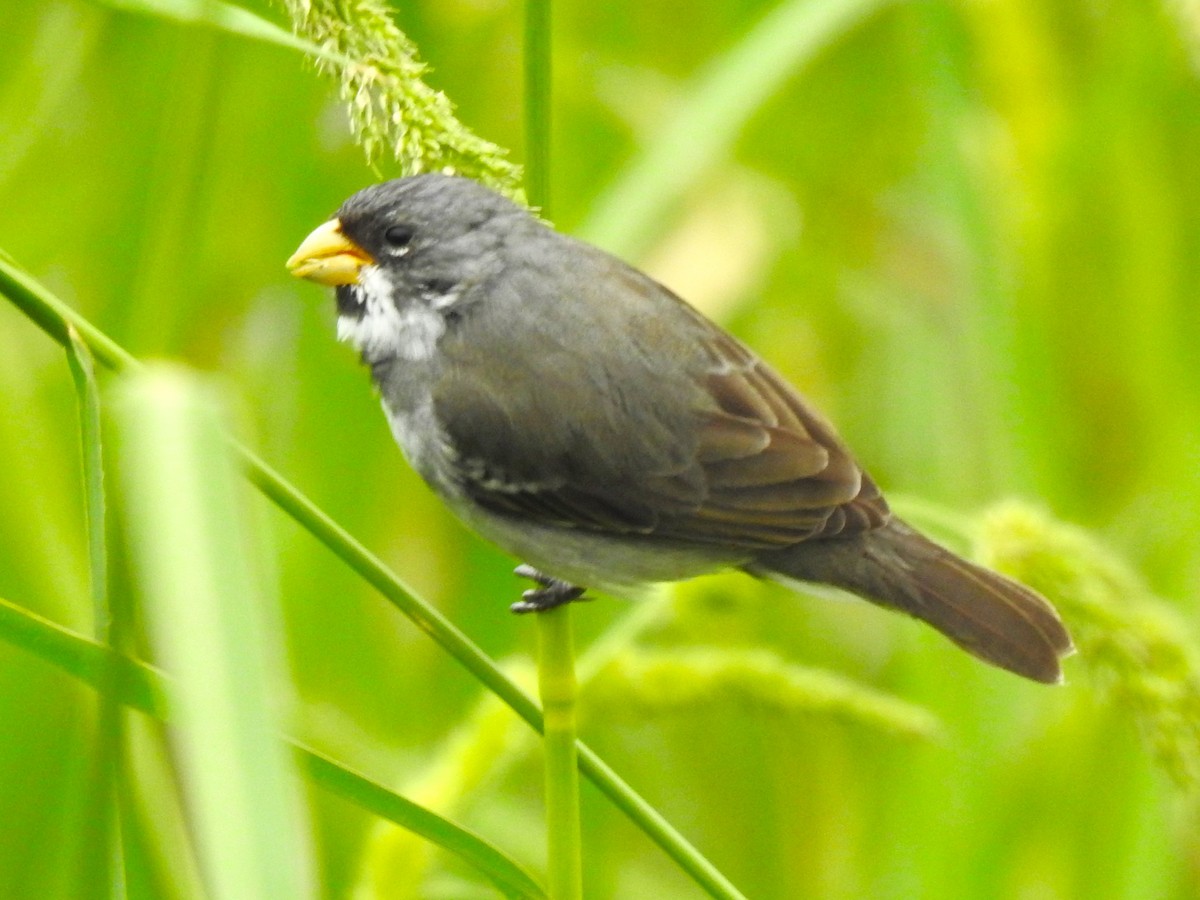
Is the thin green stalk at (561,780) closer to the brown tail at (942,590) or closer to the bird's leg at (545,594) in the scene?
the bird's leg at (545,594)

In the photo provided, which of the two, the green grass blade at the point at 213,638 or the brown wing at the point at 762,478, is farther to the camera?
the brown wing at the point at 762,478

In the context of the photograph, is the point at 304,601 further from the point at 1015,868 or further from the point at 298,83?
the point at 1015,868

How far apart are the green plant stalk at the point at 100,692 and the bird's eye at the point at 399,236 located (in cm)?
99

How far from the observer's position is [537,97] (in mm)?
1652

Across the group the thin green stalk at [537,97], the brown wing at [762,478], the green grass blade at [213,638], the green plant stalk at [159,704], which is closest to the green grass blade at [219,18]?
the thin green stalk at [537,97]

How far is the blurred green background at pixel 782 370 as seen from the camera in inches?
99.2

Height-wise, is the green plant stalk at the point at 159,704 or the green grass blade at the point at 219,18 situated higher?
the green grass blade at the point at 219,18

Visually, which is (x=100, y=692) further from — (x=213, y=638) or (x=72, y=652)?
(x=72, y=652)

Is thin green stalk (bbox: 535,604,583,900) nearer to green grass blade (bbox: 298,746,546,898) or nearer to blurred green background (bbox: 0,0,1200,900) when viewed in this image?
green grass blade (bbox: 298,746,546,898)

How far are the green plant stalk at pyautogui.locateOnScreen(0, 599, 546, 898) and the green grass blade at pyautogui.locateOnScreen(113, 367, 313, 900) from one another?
0.83 ft

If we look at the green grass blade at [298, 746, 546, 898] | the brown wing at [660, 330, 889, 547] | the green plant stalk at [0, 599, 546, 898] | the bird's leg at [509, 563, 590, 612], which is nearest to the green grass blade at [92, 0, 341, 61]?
the green plant stalk at [0, 599, 546, 898]

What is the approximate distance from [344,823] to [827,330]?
169cm

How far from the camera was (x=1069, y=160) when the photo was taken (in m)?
3.13

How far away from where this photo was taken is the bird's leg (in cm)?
199
